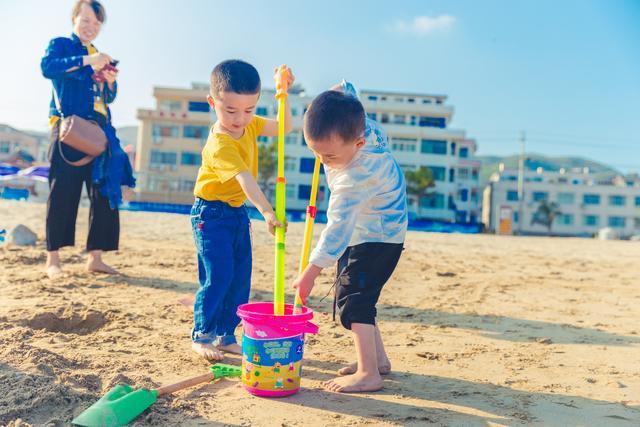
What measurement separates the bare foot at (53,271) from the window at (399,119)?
37.2m

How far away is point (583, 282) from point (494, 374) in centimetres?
408

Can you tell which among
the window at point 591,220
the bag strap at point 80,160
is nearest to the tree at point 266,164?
the window at point 591,220

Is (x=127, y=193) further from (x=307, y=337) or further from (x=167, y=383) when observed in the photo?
(x=167, y=383)

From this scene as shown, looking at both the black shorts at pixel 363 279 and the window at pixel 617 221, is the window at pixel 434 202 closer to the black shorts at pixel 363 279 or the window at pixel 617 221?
the window at pixel 617 221

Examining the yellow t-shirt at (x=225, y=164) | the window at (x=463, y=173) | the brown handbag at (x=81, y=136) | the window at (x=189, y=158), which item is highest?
the window at (x=463, y=173)

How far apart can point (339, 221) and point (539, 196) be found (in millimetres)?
49870

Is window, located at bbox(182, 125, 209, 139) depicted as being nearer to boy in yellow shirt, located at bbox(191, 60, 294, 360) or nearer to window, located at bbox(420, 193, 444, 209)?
window, located at bbox(420, 193, 444, 209)

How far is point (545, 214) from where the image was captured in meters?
47.4

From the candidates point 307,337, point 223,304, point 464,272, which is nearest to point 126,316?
point 223,304

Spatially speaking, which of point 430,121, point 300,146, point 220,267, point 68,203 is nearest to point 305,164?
point 300,146

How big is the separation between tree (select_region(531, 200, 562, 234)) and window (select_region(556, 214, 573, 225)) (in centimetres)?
73

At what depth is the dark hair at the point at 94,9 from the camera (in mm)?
4508

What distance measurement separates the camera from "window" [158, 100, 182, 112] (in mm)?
39006

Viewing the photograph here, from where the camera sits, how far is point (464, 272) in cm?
655
